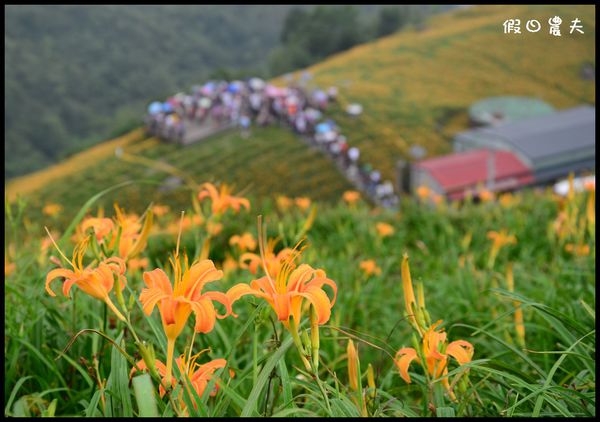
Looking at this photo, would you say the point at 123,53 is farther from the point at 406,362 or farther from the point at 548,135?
the point at 406,362

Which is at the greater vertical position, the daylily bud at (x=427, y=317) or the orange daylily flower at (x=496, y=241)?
the daylily bud at (x=427, y=317)

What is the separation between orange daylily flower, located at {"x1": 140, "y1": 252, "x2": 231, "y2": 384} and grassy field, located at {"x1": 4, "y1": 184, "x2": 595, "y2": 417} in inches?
3.7

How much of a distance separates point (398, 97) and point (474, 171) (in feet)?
27.6

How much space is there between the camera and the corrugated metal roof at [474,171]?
14.0 metres

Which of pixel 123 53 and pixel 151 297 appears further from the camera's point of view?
pixel 123 53

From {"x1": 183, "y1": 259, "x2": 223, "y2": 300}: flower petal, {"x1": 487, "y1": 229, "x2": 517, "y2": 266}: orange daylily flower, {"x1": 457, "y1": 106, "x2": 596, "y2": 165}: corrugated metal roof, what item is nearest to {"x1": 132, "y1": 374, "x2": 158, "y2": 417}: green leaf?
{"x1": 183, "y1": 259, "x2": 223, "y2": 300}: flower petal

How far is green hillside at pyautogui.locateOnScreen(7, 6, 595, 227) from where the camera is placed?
1788 cm

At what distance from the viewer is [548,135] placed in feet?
54.1

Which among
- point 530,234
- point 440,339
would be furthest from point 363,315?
point 530,234

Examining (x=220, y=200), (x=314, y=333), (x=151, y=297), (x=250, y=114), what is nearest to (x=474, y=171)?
(x=250, y=114)

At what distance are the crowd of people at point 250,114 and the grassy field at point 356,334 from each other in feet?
44.9

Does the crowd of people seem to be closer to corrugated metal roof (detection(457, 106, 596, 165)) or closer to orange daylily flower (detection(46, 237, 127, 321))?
corrugated metal roof (detection(457, 106, 596, 165))

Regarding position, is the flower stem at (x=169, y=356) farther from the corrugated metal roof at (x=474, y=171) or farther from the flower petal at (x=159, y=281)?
the corrugated metal roof at (x=474, y=171)

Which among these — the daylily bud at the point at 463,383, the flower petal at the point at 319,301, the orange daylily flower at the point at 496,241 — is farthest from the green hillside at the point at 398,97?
the flower petal at the point at 319,301
